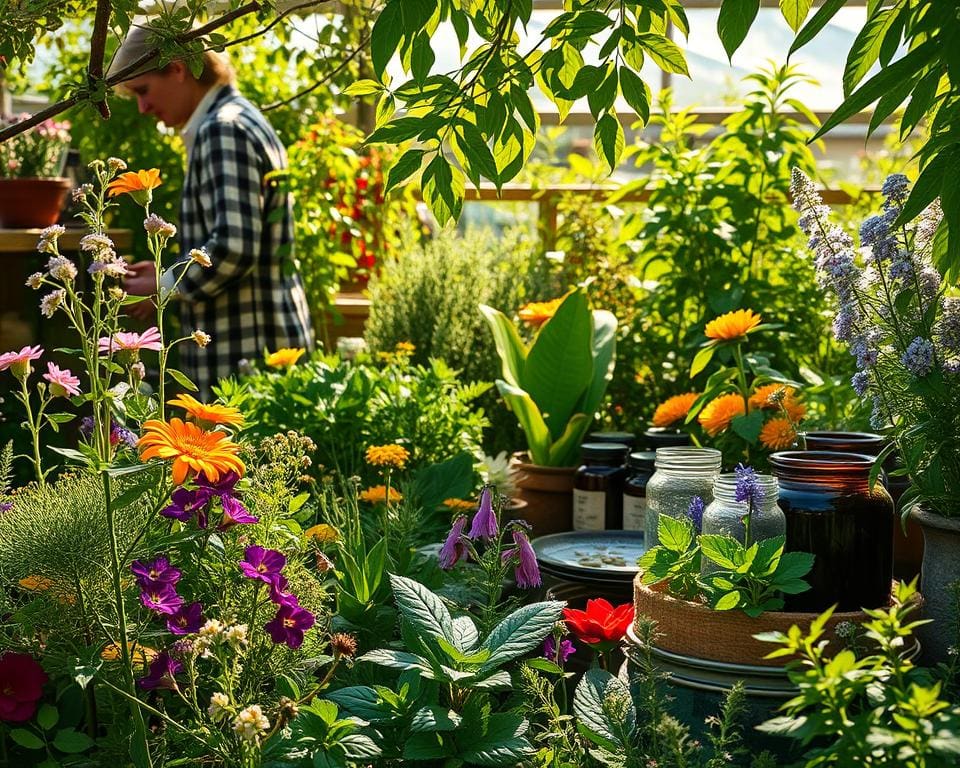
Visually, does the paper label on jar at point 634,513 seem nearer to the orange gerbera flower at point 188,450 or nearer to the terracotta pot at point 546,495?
the terracotta pot at point 546,495

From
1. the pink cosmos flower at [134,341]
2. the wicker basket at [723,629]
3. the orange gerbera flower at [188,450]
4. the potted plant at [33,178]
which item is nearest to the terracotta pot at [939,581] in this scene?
the wicker basket at [723,629]

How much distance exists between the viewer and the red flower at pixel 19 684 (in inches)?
54.5

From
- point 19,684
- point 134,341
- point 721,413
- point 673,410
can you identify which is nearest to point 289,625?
point 19,684

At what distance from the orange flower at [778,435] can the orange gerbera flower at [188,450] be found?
106 cm

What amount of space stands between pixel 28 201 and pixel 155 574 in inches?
114

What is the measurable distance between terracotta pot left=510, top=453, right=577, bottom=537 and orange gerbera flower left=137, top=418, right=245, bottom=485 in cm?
143

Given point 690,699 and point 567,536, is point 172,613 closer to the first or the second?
point 690,699

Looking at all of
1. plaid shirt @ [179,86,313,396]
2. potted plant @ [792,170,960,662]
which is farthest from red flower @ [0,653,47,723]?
plaid shirt @ [179,86,313,396]

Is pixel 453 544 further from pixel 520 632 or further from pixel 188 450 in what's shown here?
pixel 188 450

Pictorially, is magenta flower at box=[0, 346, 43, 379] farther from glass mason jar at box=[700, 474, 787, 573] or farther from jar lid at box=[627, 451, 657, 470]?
jar lid at box=[627, 451, 657, 470]

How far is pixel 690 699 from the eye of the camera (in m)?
1.35

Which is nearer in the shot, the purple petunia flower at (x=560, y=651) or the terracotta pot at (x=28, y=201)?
the purple petunia flower at (x=560, y=651)

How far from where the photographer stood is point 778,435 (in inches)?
Answer: 78.8

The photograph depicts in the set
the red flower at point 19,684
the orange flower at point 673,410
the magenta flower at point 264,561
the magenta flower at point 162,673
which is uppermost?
the magenta flower at point 264,561
